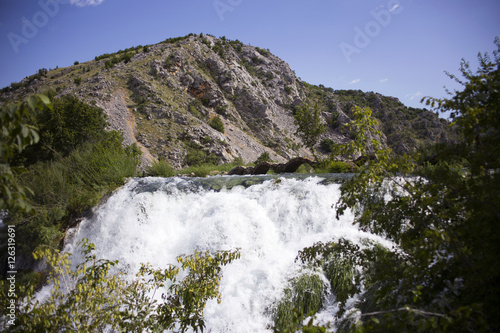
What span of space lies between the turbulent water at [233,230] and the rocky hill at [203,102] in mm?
14109

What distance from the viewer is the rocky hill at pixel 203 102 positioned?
2850 cm

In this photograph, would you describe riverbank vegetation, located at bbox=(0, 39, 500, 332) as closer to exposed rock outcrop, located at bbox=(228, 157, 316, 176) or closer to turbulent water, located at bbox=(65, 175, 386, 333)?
turbulent water, located at bbox=(65, 175, 386, 333)

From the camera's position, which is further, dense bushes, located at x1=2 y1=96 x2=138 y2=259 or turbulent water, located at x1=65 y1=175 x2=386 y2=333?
dense bushes, located at x1=2 y1=96 x2=138 y2=259

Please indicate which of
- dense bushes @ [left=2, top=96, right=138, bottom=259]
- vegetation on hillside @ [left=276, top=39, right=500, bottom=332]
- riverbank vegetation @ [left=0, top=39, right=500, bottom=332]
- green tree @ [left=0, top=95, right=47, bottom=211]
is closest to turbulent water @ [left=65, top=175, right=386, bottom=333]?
dense bushes @ [left=2, top=96, right=138, bottom=259]

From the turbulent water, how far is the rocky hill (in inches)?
555

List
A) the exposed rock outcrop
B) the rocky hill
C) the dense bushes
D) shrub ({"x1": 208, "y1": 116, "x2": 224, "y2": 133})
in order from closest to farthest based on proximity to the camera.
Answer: the dense bushes, the exposed rock outcrop, the rocky hill, shrub ({"x1": 208, "y1": 116, "x2": 224, "y2": 133})

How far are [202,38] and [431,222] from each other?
2259 inches

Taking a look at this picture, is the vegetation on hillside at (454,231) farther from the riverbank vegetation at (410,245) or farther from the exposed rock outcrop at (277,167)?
the exposed rock outcrop at (277,167)

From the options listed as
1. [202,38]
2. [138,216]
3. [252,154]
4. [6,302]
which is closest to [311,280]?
[6,302]

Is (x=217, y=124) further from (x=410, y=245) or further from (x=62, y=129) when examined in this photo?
(x=410, y=245)

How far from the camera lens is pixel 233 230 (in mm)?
6789

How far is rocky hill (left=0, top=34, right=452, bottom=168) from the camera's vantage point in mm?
28500

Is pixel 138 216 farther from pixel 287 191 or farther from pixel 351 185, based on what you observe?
pixel 351 185

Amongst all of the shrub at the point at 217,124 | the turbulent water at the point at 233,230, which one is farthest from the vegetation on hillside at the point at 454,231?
the shrub at the point at 217,124
